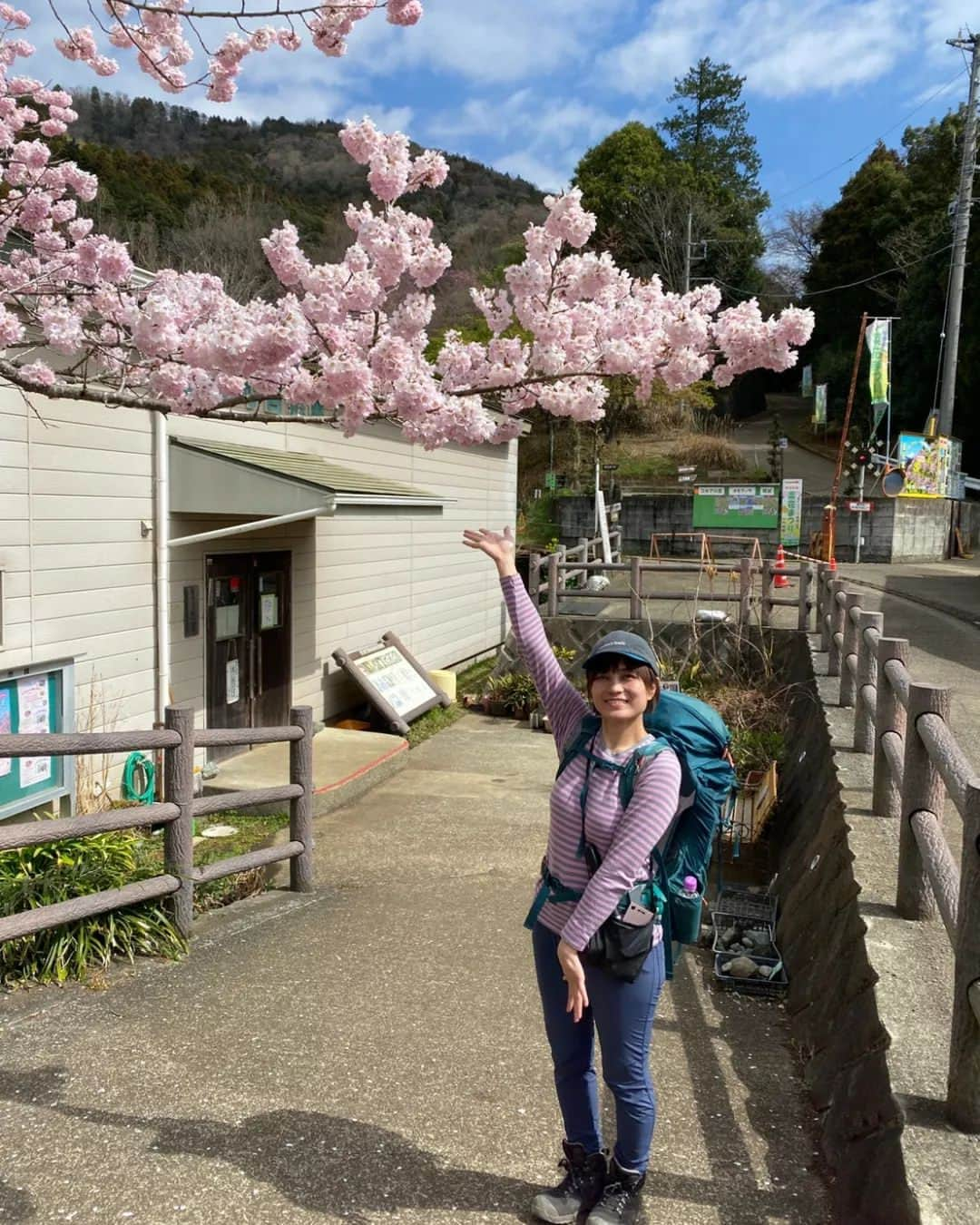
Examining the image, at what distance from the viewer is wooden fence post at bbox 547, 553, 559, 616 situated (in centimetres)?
1366

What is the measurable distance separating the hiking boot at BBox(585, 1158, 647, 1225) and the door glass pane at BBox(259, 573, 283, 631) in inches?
294

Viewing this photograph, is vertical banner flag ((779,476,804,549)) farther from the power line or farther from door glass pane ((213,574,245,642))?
door glass pane ((213,574,245,642))

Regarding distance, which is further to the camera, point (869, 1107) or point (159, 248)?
point (159, 248)

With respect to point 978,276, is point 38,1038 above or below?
below

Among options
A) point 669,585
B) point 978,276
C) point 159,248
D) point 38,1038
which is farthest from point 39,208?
point 978,276

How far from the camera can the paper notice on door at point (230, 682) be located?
892 cm

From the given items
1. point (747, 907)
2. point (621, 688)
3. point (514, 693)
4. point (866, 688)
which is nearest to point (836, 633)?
point (866, 688)

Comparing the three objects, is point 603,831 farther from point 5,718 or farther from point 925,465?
point 925,465

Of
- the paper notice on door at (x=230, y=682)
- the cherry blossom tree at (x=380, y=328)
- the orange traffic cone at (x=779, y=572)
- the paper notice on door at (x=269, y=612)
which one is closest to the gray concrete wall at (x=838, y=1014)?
the cherry blossom tree at (x=380, y=328)

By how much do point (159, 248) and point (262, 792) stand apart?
28.9 m

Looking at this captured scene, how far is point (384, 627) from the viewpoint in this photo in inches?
483

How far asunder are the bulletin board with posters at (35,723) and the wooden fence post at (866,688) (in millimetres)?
5120

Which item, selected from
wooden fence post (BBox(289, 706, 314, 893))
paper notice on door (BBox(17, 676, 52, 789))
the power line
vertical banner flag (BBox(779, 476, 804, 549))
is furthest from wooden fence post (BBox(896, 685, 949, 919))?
the power line

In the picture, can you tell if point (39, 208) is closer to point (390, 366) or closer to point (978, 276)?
point (390, 366)
